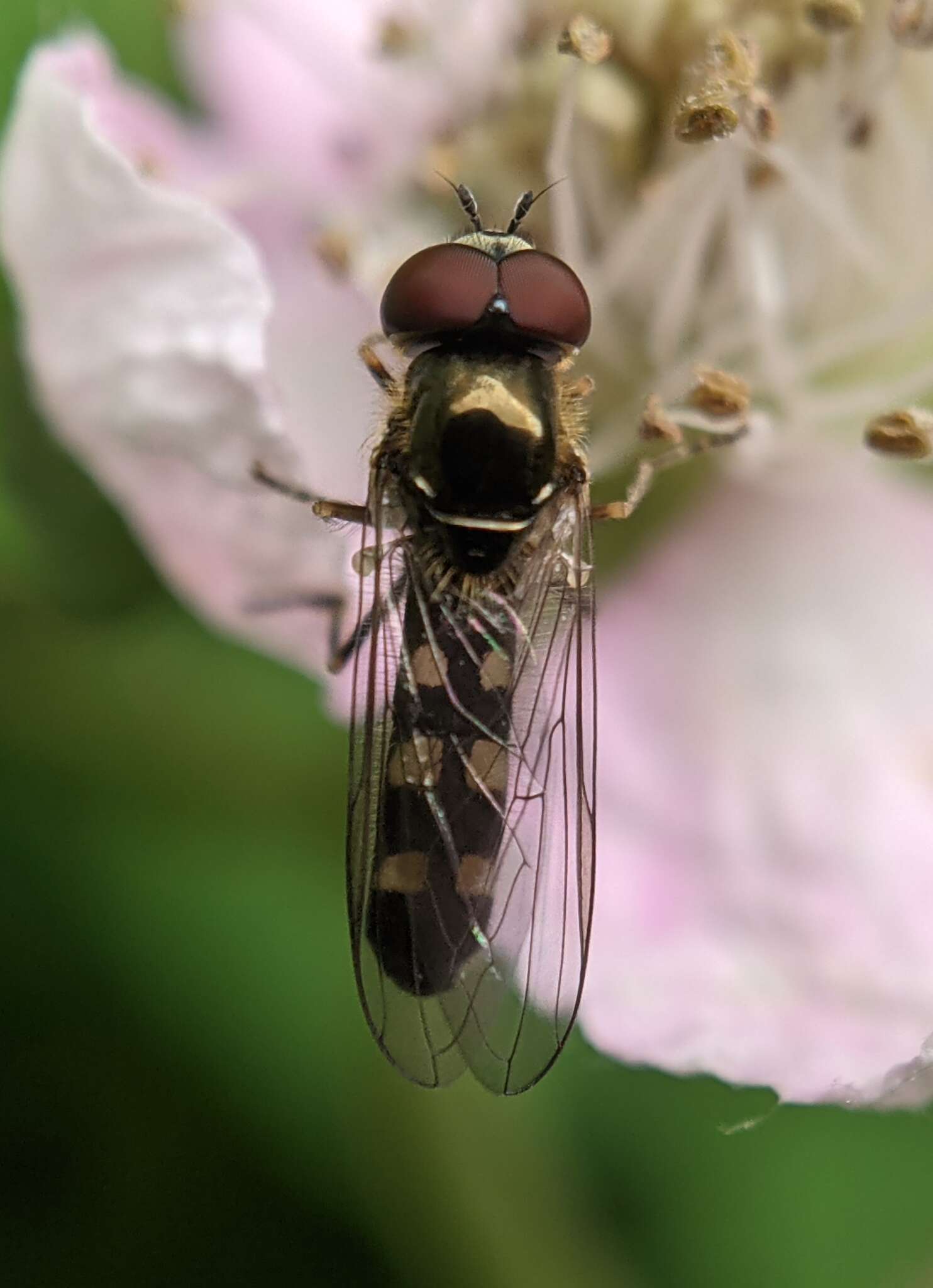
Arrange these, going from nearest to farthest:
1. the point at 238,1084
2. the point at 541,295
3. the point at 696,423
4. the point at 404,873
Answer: the point at 404,873
the point at 541,295
the point at 696,423
the point at 238,1084

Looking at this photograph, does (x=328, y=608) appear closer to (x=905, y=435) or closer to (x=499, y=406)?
(x=499, y=406)

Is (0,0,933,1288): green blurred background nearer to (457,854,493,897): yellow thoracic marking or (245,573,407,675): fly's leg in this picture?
(245,573,407,675): fly's leg

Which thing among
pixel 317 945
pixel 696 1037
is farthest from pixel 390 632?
pixel 317 945

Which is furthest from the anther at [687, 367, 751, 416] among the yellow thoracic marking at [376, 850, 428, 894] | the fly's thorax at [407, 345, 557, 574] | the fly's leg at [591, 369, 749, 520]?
the yellow thoracic marking at [376, 850, 428, 894]

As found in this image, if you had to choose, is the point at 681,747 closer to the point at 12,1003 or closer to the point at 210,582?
the point at 210,582

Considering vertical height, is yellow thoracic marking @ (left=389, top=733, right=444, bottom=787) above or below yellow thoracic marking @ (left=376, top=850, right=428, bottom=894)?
above

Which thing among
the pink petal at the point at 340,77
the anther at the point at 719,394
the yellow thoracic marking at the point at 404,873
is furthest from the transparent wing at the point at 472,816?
the pink petal at the point at 340,77

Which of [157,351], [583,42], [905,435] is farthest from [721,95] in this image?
[157,351]
